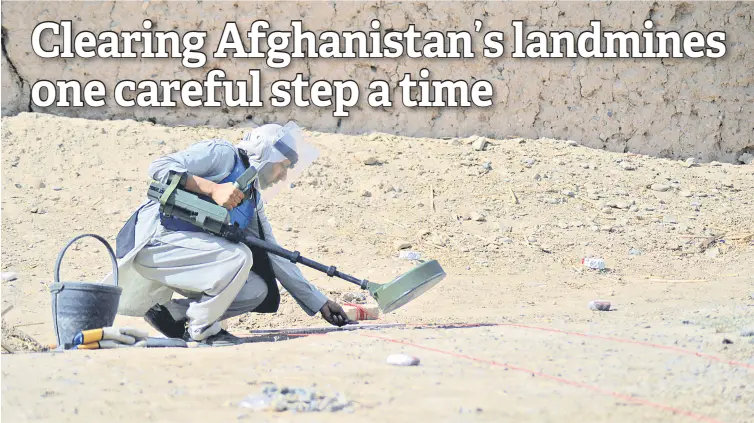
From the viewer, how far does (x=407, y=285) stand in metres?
5.00

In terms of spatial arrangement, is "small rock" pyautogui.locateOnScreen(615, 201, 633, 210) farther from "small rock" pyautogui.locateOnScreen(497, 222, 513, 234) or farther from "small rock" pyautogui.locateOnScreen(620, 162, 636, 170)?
"small rock" pyautogui.locateOnScreen(497, 222, 513, 234)

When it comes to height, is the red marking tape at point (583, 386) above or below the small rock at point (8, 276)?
below

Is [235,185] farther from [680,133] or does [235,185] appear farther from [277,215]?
[680,133]

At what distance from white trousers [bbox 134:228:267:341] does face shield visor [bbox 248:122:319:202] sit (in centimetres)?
43

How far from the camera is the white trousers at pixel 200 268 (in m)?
4.96

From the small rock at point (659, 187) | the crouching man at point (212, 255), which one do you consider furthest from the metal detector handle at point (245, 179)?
the small rock at point (659, 187)

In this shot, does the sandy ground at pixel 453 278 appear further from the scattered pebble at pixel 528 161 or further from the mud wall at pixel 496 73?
the mud wall at pixel 496 73

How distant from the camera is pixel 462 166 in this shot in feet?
28.6

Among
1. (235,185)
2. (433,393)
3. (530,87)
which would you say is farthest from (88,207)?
(433,393)

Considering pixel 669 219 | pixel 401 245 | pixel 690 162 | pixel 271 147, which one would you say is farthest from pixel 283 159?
pixel 690 162

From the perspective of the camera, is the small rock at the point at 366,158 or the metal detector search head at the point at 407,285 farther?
the small rock at the point at 366,158

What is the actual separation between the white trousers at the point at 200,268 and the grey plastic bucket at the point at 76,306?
335 millimetres

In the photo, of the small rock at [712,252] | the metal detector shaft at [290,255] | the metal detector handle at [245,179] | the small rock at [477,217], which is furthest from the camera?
the small rock at [477,217]

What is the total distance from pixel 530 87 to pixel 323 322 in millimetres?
3840
